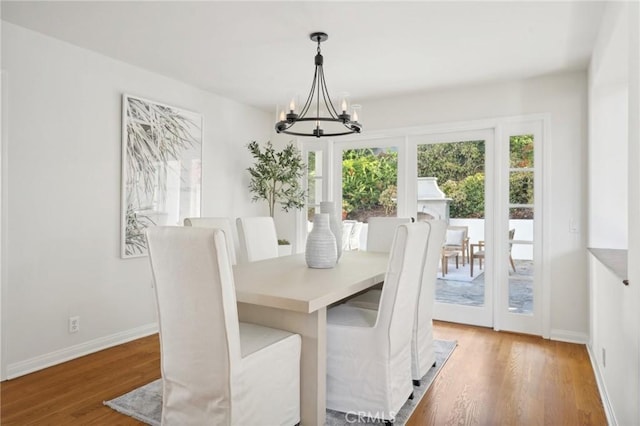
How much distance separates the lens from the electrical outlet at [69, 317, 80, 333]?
3.14 m

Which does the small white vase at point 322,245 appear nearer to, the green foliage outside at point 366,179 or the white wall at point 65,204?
the white wall at point 65,204

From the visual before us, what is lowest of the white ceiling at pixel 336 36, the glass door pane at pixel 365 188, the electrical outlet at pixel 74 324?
the electrical outlet at pixel 74 324

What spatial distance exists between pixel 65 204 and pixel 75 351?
1141 mm

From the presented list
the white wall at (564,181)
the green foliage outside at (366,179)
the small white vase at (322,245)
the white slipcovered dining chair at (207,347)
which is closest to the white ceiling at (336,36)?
the white wall at (564,181)

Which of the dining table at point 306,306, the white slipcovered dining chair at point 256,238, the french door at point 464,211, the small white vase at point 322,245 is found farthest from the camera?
the french door at point 464,211

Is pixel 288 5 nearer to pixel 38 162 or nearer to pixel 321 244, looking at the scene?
pixel 321 244

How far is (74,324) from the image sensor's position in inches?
125

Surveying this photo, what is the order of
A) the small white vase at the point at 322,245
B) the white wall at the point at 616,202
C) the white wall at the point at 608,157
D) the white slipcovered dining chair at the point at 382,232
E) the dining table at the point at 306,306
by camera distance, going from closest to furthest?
the white wall at the point at 616,202 < the dining table at the point at 306,306 < the small white vase at the point at 322,245 < the white wall at the point at 608,157 < the white slipcovered dining chair at the point at 382,232

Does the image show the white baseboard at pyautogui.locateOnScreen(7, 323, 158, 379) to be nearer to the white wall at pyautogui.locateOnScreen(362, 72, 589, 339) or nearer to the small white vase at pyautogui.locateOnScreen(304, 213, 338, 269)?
the small white vase at pyautogui.locateOnScreen(304, 213, 338, 269)

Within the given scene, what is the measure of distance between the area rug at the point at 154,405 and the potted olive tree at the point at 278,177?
98.4 inches

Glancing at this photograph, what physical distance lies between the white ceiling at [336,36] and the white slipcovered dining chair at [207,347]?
166cm

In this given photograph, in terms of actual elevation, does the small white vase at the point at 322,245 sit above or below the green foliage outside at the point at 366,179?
below

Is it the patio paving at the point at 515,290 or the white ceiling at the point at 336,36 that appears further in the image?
the patio paving at the point at 515,290

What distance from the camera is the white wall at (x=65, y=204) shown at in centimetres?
282
